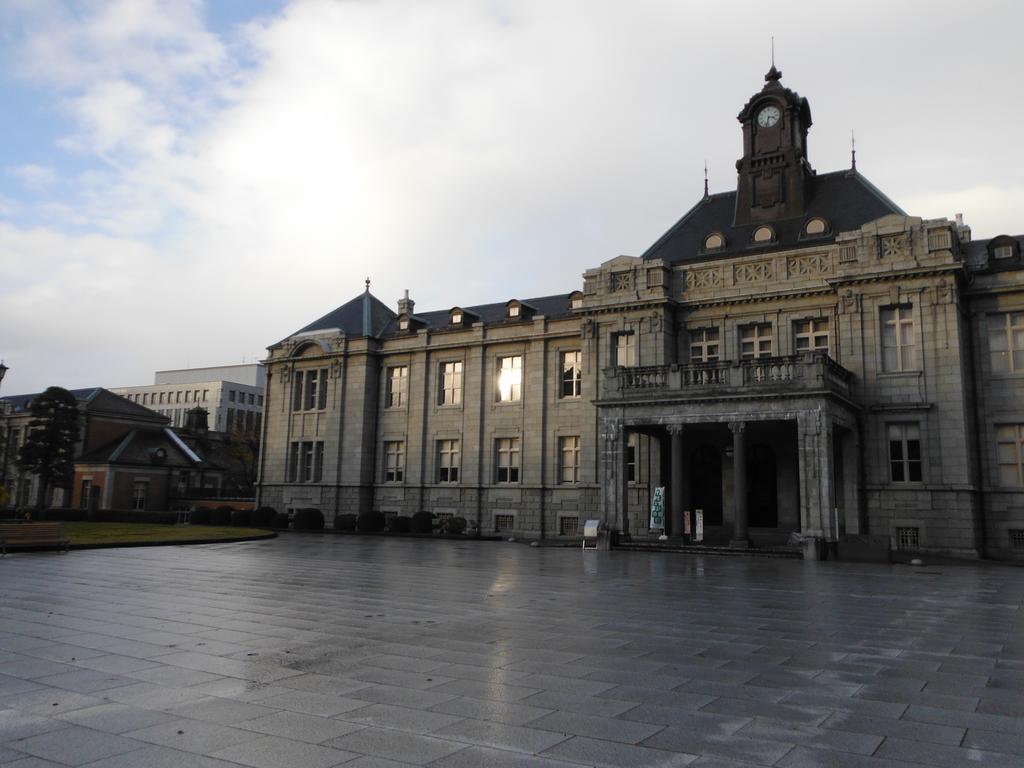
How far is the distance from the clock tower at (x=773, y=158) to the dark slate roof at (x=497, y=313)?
10089mm

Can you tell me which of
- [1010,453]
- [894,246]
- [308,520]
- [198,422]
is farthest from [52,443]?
[1010,453]

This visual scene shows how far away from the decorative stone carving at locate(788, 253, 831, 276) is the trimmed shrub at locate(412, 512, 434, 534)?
20445 millimetres

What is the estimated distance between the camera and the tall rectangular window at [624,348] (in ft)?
118

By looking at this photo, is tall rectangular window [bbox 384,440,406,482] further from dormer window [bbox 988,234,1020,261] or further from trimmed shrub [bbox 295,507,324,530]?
dormer window [bbox 988,234,1020,261]

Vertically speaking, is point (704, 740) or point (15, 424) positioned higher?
point (15, 424)

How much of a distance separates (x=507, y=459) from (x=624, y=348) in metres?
8.86

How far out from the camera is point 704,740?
6.06m

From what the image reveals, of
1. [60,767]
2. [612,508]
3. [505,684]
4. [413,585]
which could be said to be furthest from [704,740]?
[612,508]

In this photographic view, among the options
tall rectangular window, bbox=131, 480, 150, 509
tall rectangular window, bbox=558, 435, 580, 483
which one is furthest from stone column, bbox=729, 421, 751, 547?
tall rectangular window, bbox=131, 480, 150, 509

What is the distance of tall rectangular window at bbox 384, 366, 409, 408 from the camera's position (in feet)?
149

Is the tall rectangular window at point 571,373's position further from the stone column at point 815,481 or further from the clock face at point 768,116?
the stone column at point 815,481

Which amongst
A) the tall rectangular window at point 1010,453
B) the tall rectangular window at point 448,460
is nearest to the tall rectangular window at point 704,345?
the tall rectangular window at point 1010,453

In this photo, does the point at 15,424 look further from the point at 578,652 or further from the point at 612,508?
the point at 578,652

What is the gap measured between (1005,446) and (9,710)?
1264 inches
